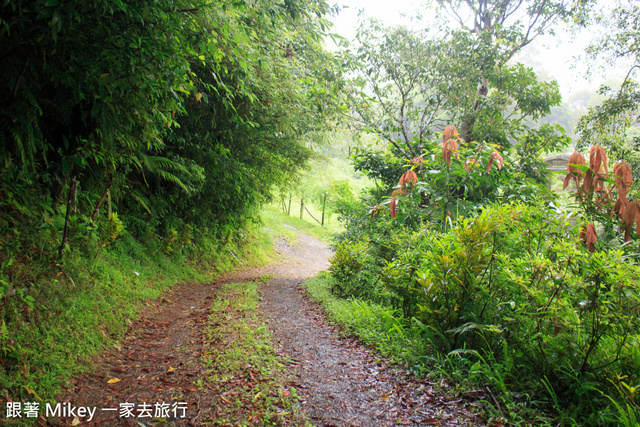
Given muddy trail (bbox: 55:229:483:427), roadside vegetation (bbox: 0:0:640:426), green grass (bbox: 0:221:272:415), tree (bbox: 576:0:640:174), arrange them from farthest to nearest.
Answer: tree (bbox: 576:0:640:174), green grass (bbox: 0:221:272:415), muddy trail (bbox: 55:229:483:427), roadside vegetation (bbox: 0:0:640:426)

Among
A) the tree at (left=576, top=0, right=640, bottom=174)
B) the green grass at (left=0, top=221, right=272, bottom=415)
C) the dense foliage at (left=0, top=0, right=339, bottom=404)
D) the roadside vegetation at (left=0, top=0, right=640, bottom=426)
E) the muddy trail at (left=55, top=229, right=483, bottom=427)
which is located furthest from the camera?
the tree at (left=576, top=0, right=640, bottom=174)

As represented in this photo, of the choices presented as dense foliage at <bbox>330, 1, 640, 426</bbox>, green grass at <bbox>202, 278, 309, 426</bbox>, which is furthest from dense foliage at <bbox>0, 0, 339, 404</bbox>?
dense foliage at <bbox>330, 1, 640, 426</bbox>

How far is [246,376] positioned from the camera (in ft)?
9.89

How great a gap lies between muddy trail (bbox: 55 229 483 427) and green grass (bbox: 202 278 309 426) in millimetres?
81

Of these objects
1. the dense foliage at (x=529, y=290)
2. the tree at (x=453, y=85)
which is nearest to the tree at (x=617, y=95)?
the tree at (x=453, y=85)

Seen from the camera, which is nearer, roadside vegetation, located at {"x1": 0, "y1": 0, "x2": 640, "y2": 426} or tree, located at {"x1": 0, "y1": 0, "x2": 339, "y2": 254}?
roadside vegetation, located at {"x1": 0, "y1": 0, "x2": 640, "y2": 426}

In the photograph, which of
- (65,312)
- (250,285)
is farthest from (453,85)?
(65,312)

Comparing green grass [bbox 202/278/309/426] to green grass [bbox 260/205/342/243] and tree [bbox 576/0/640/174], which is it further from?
green grass [bbox 260/205/342/243]

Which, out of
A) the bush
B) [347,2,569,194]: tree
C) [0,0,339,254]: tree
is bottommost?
the bush

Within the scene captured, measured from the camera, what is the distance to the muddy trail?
2.43 meters

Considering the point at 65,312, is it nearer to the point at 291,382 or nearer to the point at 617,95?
the point at 291,382

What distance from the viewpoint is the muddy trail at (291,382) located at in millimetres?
2430

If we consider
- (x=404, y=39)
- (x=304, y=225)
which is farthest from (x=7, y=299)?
(x=304, y=225)

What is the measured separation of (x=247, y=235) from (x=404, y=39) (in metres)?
8.45
